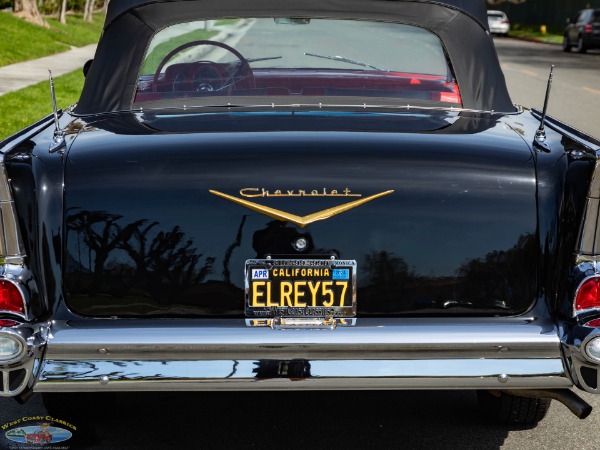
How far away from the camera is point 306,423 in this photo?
4.69 m

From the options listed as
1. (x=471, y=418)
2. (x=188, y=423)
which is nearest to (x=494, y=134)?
(x=471, y=418)

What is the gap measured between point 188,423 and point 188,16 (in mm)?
1589

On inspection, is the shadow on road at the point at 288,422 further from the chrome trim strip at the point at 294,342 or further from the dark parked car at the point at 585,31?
the dark parked car at the point at 585,31

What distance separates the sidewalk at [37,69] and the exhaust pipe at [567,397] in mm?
14749

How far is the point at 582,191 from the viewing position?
376 cm

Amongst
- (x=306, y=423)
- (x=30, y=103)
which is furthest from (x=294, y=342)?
(x=30, y=103)

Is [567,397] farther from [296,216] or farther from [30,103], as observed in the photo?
[30,103]

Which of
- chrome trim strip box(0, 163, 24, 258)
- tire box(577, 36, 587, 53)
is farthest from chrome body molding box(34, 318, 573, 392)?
tire box(577, 36, 587, 53)

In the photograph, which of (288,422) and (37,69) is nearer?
(288,422)

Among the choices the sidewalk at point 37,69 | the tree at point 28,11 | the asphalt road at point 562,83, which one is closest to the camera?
the asphalt road at point 562,83

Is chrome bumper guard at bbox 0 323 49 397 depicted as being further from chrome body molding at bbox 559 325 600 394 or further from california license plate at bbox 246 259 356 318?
chrome body molding at bbox 559 325 600 394

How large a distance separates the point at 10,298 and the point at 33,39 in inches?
1066

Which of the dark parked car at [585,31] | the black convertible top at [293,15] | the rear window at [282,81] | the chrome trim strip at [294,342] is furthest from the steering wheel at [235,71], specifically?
the dark parked car at [585,31]

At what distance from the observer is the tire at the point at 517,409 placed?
4594mm
